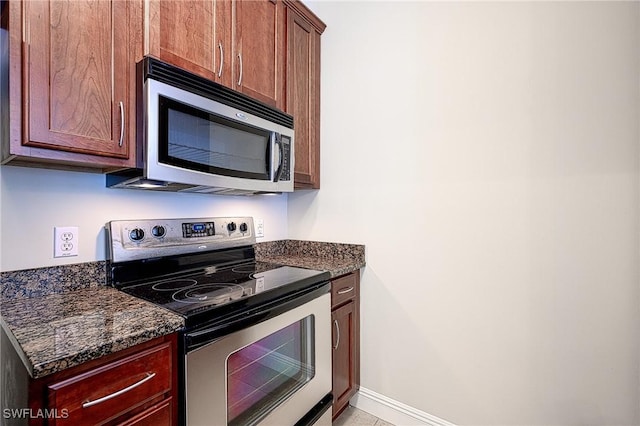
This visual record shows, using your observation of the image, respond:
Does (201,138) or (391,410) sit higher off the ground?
(201,138)

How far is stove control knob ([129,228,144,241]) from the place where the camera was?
53.6 inches

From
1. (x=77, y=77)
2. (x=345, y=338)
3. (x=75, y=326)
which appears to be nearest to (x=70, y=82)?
(x=77, y=77)

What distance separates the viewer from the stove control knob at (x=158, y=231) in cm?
145

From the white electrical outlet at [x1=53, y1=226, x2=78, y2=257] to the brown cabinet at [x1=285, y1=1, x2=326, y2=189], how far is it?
3.77 ft

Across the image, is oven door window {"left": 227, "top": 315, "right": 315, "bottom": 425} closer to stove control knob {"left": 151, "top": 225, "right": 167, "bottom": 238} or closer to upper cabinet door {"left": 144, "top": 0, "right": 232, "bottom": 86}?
stove control knob {"left": 151, "top": 225, "right": 167, "bottom": 238}

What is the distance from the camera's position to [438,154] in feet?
5.56

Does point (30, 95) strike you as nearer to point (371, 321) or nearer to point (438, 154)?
point (438, 154)

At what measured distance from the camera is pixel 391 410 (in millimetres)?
1836

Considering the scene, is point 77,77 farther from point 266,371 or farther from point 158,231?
point 266,371

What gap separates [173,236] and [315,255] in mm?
978

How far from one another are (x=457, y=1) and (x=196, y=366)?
82.5 inches

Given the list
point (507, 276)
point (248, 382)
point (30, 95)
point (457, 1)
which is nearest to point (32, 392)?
point (248, 382)

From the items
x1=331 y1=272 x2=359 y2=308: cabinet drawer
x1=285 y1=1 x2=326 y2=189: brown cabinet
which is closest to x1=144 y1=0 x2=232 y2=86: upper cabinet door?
x1=285 y1=1 x2=326 y2=189: brown cabinet

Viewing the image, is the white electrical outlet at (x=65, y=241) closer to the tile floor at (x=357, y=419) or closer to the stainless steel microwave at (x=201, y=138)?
the stainless steel microwave at (x=201, y=138)
